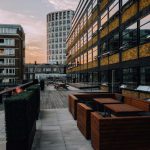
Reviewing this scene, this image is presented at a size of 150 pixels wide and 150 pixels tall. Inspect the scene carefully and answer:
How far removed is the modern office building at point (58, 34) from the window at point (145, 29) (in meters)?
160

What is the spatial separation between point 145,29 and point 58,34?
16859 cm

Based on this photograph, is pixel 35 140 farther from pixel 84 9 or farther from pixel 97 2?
pixel 84 9

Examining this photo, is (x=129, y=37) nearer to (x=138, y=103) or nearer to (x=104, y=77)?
(x=104, y=77)

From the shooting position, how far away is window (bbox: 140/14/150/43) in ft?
67.1

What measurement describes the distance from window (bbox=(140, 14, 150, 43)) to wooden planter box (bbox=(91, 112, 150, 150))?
1412 centimetres

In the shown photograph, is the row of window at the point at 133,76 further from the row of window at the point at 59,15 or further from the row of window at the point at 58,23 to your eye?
the row of window at the point at 59,15

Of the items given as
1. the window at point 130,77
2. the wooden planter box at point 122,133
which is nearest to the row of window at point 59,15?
the window at point 130,77

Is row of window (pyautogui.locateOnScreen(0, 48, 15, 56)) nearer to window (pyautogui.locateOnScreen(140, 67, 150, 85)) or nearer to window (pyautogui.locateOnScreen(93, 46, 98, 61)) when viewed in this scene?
window (pyautogui.locateOnScreen(93, 46, 98, 61))

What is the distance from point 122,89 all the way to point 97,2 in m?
18.6

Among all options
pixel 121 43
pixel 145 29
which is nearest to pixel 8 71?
pixel 121 43

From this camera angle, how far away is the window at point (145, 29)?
67.1 feet

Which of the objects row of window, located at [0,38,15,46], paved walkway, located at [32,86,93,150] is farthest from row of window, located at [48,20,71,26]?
paved walkway, located at [32,86,93,150]

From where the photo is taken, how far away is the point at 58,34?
18700 centimetres

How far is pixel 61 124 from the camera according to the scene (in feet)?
40.2
